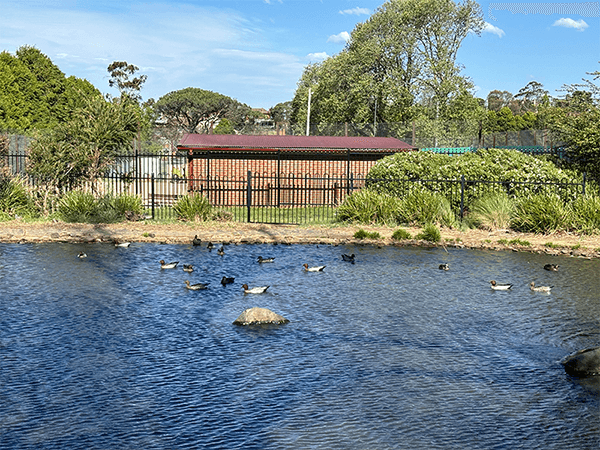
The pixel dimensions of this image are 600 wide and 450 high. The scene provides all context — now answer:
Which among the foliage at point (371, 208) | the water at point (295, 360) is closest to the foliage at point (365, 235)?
the foliage at point (371, 208)

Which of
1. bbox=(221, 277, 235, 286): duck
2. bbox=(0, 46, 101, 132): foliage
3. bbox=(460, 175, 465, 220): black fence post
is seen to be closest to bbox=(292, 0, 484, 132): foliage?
bbox=(0, 46, 101, 132): foliage

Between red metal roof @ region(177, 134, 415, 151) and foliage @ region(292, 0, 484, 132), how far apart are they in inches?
1017

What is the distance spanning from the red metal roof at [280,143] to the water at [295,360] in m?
13.3

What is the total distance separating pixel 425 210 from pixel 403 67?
1579 inches

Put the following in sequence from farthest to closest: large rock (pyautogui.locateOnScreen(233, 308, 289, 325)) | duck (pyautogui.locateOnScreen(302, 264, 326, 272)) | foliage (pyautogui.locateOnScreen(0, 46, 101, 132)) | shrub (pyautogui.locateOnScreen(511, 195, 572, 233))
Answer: foliage (pyautogui.locateOnScreen(0, 46, 101, 132)), shrub (pyautogui.locateOnScreen(511, 195, 572, 233)), duck (pyautogui.locateOnScreen(302, 264, 326, 272)), large rock (pyautogui.locateOnScreen(233, 308, 289, 325))

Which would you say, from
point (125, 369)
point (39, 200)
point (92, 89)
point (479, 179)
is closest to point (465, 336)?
point (125, 369)

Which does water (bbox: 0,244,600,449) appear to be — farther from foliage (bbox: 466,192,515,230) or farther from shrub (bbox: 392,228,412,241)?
foliage (bbox: 466,192,515,230)

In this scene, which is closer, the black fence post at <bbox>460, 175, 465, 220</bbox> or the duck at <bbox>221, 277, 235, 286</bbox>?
the duck at <bbox>221, 277, 235, 286</bbox>

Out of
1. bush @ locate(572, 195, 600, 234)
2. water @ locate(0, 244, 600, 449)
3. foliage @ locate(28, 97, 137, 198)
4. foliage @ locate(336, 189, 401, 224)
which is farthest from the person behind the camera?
foliage @ locate(28, 97, 137, 198)

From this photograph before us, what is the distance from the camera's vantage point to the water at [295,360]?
608cm

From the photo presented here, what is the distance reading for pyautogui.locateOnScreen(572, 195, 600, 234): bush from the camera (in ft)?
61.9

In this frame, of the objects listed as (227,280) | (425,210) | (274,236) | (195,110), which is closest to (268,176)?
(425,210)

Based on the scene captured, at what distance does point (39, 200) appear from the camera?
21.2 m

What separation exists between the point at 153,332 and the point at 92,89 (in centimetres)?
6940
